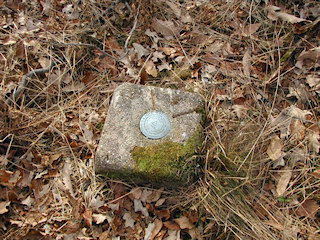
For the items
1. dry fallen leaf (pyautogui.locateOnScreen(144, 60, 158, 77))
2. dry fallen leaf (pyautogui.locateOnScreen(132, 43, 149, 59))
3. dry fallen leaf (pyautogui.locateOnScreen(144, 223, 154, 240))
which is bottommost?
dry fallen leaf (pyautogui.locateOnScreen(144, 223, 154, 240))

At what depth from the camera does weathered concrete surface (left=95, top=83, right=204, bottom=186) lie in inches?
89.8

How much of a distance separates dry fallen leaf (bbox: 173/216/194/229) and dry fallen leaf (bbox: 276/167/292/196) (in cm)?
89

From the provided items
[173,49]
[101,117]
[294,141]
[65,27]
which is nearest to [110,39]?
[65,27]

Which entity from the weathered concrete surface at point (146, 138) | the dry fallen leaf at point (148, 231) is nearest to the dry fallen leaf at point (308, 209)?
the weathered concrete surface at point (146, 138)

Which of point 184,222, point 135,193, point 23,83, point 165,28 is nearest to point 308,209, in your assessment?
point 184,222

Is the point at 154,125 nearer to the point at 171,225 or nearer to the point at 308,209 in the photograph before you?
the point at 171,225

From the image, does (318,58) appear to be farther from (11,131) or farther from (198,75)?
(11,131)

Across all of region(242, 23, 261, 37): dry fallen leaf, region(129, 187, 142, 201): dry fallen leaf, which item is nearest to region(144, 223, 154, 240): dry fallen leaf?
region(129, 187, 142, 201): dry fallen leaf

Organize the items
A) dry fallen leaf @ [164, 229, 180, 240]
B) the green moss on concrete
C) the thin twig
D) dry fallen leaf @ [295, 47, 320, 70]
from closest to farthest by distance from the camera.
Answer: the green moss on concrete → dry fallen leaf @ [164, 229, 180, 240] → the thin twig → dry fallen leaf @ [295, 47, 320, 70]

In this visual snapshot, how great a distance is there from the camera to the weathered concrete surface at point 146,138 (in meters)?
2.28

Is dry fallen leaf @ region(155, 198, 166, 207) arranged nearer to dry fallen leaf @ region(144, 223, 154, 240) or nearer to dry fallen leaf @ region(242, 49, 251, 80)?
dry fallen leaf @ region(144, 223, 154, 240)

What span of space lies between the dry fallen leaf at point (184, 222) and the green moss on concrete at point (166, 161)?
393mm

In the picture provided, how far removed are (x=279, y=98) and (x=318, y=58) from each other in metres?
0.68

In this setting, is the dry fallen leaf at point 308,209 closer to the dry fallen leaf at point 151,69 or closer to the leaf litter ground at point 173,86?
the leaf litter ground at point 173,86
